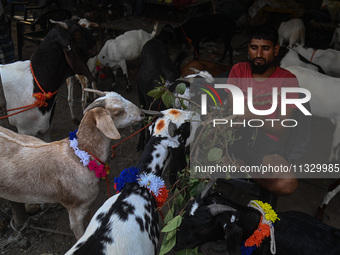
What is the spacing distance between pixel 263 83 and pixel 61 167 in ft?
8.66

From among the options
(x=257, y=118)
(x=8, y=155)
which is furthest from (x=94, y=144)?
(x=257, y=118)

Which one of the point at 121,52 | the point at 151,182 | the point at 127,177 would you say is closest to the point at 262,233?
the point at 151,182

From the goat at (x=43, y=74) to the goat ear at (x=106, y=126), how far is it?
1.45 meters

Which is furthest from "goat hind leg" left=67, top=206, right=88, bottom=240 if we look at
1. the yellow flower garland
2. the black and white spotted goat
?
the yellow flower garland

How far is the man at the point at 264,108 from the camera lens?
11.8 ft

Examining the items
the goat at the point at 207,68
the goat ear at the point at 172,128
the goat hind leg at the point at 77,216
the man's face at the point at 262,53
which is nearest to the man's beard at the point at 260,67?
the man's face at the point at 262,53

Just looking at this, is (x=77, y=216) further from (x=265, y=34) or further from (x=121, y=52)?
(x=121, y=52)

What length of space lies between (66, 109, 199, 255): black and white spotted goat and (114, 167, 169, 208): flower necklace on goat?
0.04m

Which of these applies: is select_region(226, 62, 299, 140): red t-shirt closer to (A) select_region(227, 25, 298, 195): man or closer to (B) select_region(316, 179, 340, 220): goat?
(A) select_region(227, 25, 298, 195): man

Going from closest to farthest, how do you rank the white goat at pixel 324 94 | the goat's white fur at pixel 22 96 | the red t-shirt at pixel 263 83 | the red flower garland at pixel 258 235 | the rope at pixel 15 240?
1. the red flower garland at pixel 258 235
2. the red t-shirt at pixel 263 83
3. the rope at pixel 15 240
4. the goat's white fur at pixel 22 96
5. the white goat at pixel 324 94

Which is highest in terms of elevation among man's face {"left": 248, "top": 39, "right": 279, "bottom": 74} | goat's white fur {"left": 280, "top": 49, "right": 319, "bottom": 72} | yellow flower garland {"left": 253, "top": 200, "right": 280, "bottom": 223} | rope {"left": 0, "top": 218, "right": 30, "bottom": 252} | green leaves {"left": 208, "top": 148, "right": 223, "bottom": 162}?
man's face {"left": 248, "top": 39, "right": 279, "bottom": 74}

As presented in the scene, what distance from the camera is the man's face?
3.74 m

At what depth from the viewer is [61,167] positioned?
3393mm

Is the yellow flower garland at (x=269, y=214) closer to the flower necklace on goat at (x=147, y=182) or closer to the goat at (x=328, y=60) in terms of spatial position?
the flower necklace on goat at (x=147, y=182)
